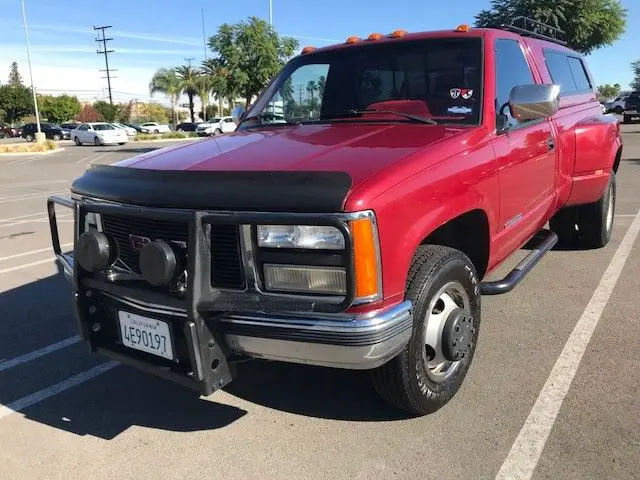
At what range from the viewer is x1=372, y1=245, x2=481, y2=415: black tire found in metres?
2.75

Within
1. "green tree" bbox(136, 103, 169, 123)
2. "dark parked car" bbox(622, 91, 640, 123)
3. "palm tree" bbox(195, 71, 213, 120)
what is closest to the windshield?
"dark parked car" bbox(622, 91, 640, 123)

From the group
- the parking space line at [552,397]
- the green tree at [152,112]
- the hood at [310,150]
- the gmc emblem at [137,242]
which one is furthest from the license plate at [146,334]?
the green tree at [152,112]

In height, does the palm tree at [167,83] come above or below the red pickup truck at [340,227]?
above

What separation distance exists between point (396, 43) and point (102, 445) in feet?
9.91

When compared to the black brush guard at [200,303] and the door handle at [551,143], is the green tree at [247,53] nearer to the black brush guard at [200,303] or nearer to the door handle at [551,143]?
the door handle at [551,143]

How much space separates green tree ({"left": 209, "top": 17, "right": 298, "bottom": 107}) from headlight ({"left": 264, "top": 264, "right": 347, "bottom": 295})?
935 inches

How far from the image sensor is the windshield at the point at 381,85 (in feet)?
12.1

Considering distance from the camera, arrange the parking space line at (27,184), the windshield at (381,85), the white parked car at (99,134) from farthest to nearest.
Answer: the white parked car at (99,134)
the parking space line at (27,184)
the windshield at (381,85)

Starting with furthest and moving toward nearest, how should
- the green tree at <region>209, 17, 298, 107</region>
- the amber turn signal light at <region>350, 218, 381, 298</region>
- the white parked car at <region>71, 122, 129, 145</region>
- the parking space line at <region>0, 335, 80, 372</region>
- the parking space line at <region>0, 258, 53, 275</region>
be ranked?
the white parked car at <region>71, 122, 129, 145</region>, the green tree at <region>209, 17, 298, 107</region>, the parking space line at <region>0, 258, 53, 275</region>, the parking space line at <region>0, 335, 80, 372</region>, the amber turn signal light at <region>350, 218, 381, 298</region>

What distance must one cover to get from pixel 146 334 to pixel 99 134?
40.0 meters

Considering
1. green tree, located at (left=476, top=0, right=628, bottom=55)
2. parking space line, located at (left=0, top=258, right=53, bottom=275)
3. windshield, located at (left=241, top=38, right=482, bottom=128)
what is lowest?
parking space line, located at (left=0, top=258, right=53, bottom=275)

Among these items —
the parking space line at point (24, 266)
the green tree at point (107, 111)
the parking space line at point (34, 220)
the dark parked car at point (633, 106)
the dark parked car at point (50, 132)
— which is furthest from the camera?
the green tree at point (107, 111)

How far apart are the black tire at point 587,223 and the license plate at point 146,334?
4.57 m

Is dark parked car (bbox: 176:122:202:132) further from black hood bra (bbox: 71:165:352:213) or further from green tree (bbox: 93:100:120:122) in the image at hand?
black hood bra (bbox: 71:165:352:213)
